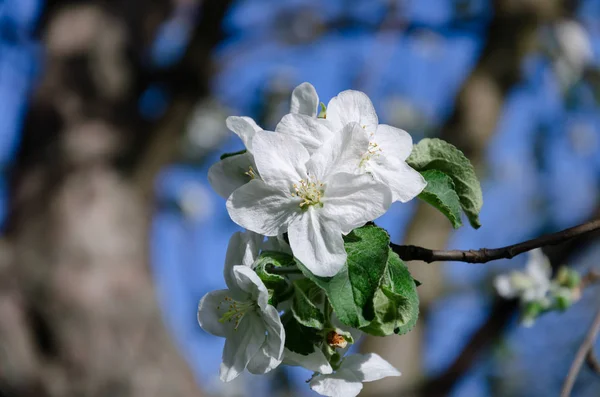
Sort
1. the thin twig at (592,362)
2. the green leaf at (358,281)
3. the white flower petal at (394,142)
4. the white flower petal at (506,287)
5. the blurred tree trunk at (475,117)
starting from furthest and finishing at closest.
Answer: the blurred tree trunk at (475,117) < the white flower petal at (506,287) < the thin twig at (592,362) < the white flower petal at (394,142) < the green leaf at (358,281)

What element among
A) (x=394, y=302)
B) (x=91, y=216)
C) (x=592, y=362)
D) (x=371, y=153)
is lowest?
(x=91, y=216)

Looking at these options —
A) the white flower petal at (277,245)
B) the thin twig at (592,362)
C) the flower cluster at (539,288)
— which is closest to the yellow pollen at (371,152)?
the white flower petal at (277,245)

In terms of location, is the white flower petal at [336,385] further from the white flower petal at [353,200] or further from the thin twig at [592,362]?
the thin twig at [592,362]

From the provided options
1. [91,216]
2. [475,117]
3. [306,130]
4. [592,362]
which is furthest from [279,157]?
Answer: [475,117]

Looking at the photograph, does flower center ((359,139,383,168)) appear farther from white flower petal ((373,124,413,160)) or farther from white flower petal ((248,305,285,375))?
white flower petal ((248,305,285,375))

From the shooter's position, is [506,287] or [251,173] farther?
[506,287]

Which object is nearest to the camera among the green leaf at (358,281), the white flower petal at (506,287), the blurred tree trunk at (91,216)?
the green leaf at (358,281)

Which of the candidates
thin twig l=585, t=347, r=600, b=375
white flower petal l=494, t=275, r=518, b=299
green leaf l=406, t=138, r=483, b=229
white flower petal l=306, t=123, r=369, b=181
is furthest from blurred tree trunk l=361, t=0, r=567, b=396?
white flower petal l=306, t=123, r=369, b=181

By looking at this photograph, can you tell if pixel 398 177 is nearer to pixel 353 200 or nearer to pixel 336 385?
pixel 353 200
